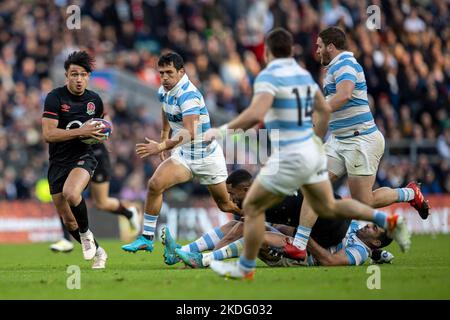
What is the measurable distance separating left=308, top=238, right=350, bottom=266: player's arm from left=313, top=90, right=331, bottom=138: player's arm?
1844mm

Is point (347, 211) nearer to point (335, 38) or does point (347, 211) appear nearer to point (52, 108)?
point (335, 38)

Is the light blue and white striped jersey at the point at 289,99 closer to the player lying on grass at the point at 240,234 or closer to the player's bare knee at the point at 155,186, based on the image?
the player lying on grass at the point at 240,234

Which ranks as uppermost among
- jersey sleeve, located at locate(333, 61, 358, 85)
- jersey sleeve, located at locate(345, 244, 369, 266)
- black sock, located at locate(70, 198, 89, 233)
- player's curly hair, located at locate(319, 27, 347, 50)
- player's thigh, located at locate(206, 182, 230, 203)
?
player's curly hair, located at locate(319, 27, 347, 50)

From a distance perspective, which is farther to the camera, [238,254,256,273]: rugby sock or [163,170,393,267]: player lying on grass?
[163,170,393,267]: player lying on grass

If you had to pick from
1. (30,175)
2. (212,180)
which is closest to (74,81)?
(212,180)

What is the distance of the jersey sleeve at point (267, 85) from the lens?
8.90m

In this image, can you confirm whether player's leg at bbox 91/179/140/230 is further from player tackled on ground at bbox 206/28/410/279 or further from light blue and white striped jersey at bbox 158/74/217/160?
player tackled on ground at bbox 206/28/410/279

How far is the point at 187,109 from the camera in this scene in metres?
11.6

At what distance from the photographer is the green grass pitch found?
337 inches

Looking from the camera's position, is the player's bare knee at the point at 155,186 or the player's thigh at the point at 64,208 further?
the player's thigh at the point at 64,208

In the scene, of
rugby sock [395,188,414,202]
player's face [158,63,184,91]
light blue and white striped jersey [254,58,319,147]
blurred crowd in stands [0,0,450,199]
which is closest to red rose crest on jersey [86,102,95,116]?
player's face [158,63,184,91]

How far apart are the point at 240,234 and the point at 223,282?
1825 mm

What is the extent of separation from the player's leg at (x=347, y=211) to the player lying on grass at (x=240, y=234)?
1484mm

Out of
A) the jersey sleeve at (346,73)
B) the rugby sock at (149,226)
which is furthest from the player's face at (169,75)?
the jersey sleeve at (346,73)
